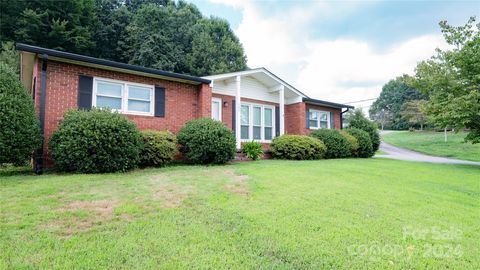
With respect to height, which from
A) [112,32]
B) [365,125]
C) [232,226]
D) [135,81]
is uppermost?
[112,32]

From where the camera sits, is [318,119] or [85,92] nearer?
[85,92]

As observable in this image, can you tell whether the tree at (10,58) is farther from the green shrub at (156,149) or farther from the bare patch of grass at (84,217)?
the bare patch of grass at (84,217)

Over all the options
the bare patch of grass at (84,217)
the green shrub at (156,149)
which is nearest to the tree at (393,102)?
the green shrub at (156,149)

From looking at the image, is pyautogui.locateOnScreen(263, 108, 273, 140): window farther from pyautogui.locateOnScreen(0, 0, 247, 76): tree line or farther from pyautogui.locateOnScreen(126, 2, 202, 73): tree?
pyautogui.locateOnScreen(126, 2, 202, 73): tree

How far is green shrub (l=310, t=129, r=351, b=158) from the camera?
13407 mm

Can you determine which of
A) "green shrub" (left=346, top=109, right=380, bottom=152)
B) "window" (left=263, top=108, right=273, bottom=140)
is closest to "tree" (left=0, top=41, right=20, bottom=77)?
"window" (left=263, top=108, right=273, bottom=140)

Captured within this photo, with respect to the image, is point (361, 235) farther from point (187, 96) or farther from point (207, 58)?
point (207, 58)

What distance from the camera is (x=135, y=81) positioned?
33.1ft

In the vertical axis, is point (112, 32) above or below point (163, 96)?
above

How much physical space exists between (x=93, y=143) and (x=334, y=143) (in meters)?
10.9

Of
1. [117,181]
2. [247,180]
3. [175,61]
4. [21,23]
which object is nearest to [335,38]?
[247,180]

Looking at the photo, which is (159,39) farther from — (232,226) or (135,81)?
(232,226)

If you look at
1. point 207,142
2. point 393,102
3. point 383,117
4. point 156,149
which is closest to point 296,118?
point 207,142

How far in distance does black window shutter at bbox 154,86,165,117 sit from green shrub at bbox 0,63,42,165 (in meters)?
4.16
